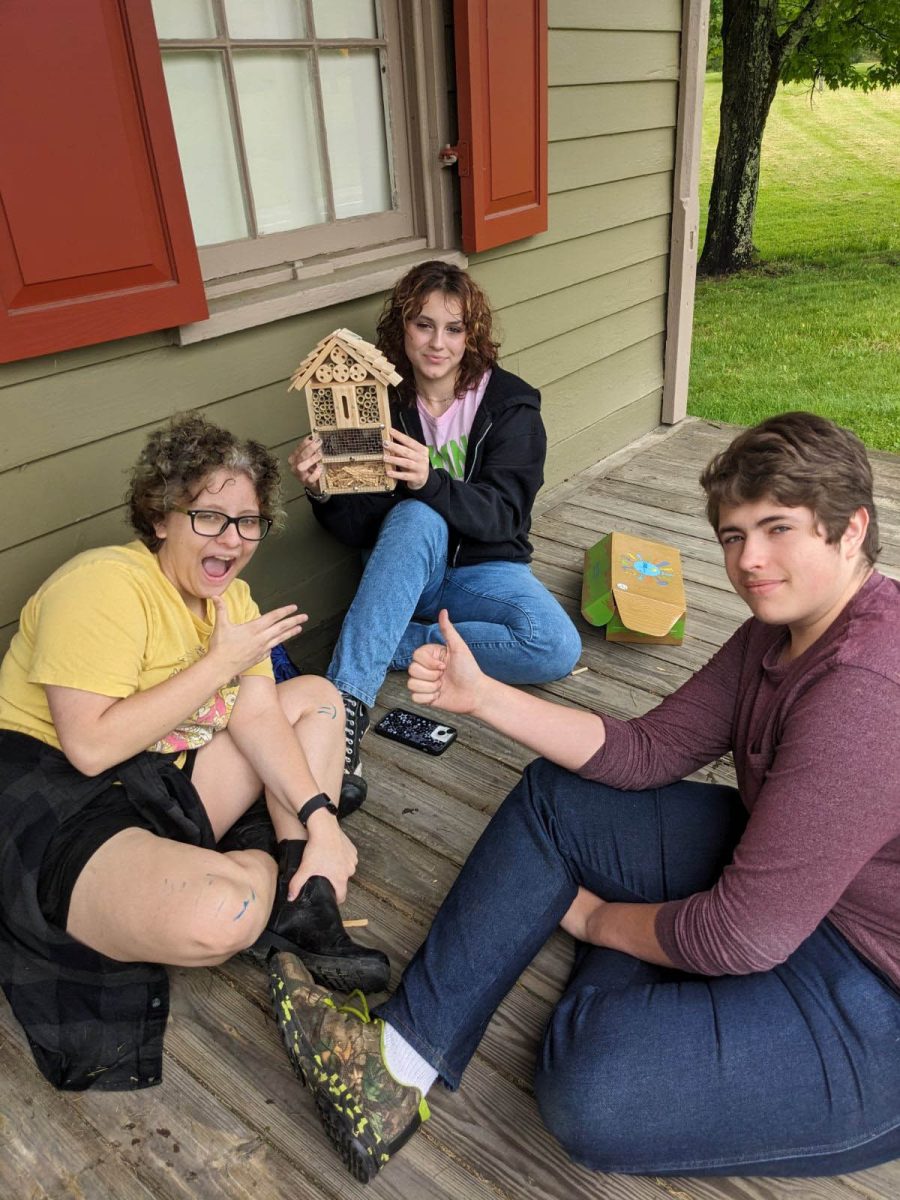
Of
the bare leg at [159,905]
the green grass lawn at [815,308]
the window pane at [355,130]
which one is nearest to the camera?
the bare leg at [159,905]

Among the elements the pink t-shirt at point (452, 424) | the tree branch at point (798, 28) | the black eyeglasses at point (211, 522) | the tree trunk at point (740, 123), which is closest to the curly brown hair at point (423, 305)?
the pink t-shirt at point (452, 424)

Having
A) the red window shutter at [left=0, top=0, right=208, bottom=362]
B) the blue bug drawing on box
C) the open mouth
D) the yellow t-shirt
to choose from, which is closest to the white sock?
the yellow t-shirt

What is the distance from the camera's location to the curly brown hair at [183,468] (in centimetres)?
167

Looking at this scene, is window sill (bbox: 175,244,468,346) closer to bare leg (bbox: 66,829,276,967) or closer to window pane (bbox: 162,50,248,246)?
window pane (bbox: 162,50,248,246)

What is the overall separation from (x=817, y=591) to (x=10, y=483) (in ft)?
5.61

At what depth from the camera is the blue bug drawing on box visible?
9.60 ft

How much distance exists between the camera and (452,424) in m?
2.61

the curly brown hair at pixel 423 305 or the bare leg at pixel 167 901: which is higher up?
the curly brown hair at pixel 423 305

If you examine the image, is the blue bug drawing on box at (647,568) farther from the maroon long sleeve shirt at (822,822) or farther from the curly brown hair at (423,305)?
the maroon long sleeve shirt at (822,822)

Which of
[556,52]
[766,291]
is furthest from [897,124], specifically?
[556,52]

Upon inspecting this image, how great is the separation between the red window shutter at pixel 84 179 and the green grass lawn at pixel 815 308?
390 cm

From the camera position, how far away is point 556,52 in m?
3.26

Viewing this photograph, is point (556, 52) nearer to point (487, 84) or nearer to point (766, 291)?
point (487, 84)

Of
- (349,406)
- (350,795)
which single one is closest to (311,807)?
(350,795)
